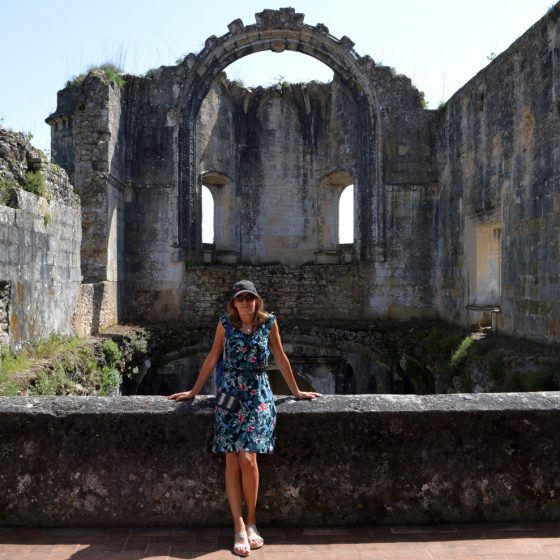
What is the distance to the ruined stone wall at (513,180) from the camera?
8.40 meters

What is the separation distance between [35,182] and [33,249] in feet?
2.71

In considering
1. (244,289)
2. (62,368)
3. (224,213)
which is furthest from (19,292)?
(224,213)

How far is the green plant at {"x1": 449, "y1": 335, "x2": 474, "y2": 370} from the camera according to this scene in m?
9.72

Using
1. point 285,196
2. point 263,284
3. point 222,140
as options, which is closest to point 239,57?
point 222,140

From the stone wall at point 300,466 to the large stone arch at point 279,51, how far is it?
36.3ft

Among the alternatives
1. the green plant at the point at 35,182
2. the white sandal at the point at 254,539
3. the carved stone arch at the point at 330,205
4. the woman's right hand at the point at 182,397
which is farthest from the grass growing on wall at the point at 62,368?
the carved stone arch at the point at 330,205

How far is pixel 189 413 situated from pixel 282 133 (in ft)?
45.4

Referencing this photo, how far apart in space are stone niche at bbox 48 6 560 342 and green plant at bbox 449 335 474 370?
68 centimetres

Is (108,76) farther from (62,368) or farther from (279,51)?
(62,368)

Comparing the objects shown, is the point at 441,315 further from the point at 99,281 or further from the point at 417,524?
the point at 417,524

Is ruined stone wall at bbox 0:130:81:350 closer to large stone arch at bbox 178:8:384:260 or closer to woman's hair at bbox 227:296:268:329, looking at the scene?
woman's hair at bbox 227:296:268:329

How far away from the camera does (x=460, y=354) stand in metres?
9.79

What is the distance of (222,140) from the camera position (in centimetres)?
1559

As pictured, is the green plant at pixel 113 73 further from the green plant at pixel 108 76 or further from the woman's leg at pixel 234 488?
the woman's leg at pixel 234 488
